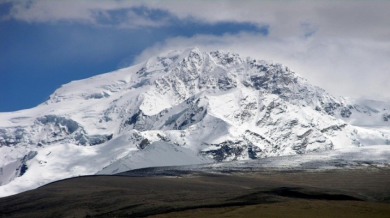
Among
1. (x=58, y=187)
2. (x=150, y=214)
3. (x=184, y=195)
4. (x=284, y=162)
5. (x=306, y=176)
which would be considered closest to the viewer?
(x=150, y=214)

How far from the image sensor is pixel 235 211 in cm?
9100

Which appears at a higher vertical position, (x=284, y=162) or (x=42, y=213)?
(x=284, y=162)

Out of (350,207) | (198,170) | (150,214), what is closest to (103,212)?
(150,214)

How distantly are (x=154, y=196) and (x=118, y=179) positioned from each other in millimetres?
39611

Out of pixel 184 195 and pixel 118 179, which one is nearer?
pixel 184 195

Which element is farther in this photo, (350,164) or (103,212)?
(350,164)

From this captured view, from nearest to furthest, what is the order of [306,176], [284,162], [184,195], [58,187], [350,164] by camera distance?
[184,195] < [58,187] < [306,176] < [350,164] < [284,162]

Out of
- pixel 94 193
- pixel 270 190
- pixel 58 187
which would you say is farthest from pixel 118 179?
pixel 270 190

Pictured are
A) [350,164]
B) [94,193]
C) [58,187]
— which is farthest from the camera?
[350,164]

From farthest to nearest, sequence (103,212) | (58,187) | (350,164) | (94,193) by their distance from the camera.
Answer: (350,164) → (58,187) → (94,193) → (103,212)

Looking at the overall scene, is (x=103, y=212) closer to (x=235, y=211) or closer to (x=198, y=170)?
(x=235, y=211)

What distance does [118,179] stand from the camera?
154 meters

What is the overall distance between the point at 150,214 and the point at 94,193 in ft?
101

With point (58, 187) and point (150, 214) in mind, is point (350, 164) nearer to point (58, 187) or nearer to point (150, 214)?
point (58, 187)
